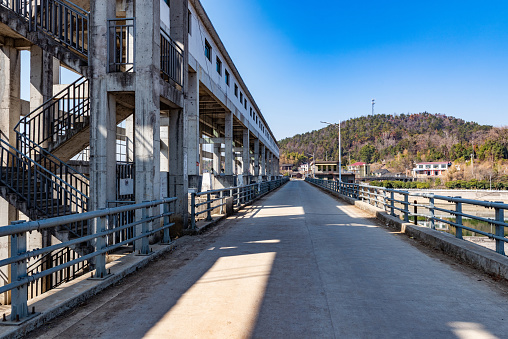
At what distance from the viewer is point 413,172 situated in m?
155

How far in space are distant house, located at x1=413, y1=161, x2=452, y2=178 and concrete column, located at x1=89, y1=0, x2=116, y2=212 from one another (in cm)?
15909

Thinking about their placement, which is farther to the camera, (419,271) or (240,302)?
(419,271)

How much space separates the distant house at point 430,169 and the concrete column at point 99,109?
522ft

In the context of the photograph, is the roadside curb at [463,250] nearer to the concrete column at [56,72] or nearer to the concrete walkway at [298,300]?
the concrete walkway at [298,300]

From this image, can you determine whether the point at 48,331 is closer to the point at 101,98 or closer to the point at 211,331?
the point at 211,331

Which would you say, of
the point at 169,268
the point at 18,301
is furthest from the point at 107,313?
the point at 169,268

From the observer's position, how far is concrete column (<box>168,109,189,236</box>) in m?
9.77

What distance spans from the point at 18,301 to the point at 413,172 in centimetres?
17202

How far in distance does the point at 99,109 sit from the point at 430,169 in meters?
165

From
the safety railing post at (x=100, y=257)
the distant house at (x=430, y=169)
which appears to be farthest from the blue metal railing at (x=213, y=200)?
the distant house at (x=430, y=169)

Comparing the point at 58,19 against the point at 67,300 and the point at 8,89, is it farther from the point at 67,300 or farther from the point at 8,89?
the point at 67,300

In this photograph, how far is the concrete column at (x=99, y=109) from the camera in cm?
779

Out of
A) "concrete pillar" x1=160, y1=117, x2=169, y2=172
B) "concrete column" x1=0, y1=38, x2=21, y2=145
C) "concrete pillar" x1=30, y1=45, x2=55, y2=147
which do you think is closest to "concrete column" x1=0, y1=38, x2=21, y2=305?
"concrete column" x1=0, y1=38, x2=21, y2=145

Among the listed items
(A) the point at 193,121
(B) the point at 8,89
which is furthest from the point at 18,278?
(A) the point at 193,121
